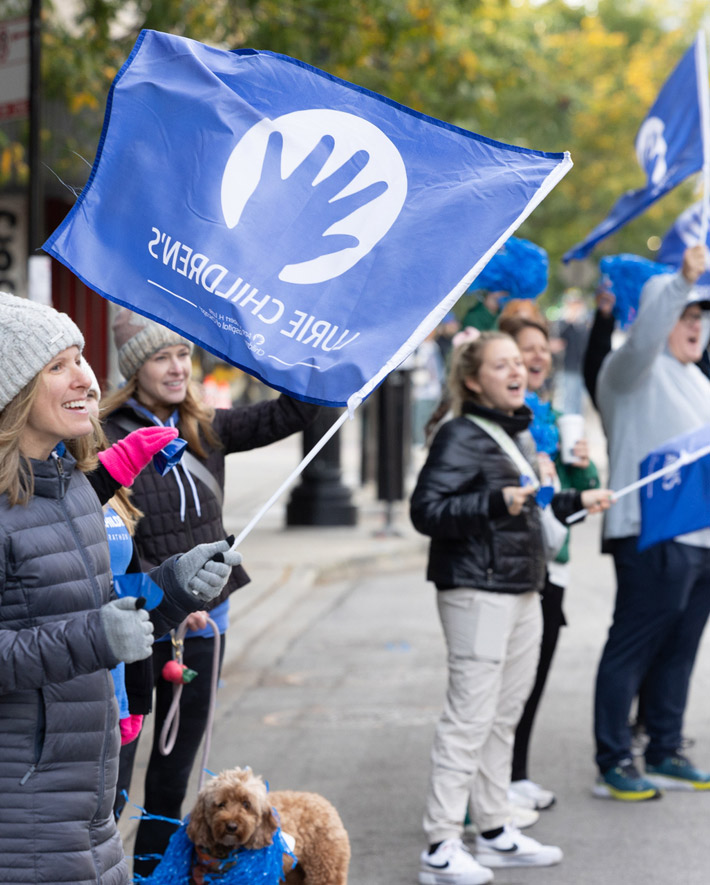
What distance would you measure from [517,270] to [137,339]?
8.29 feet

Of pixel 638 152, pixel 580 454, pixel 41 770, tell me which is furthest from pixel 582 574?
pixel 41 770

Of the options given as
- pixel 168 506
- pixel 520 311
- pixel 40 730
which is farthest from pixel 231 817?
pixel 520 311

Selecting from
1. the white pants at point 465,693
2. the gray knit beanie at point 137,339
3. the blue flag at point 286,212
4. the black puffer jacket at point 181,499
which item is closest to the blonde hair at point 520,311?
the white pants at point 465,693

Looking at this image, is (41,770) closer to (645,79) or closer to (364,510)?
(364,510)

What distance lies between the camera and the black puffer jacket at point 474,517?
4996 mm

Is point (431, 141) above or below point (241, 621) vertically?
above

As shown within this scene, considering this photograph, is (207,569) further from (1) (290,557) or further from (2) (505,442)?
(1) (290,557)

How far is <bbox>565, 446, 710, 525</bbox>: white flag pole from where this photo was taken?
5.52 metres

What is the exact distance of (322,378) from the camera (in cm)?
339

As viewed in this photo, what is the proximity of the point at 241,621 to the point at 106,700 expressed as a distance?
6483mm

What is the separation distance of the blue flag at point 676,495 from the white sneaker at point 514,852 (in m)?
1.45

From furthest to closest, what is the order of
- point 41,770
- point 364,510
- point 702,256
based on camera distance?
point 364,510
point 702,256
point 41,770

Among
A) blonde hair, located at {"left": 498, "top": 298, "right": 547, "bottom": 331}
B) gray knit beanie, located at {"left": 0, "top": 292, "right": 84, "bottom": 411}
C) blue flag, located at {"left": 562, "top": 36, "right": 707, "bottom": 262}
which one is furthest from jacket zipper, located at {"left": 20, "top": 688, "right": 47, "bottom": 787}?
blue flag, located at {"left": 562, "top": 36, "right": 707, "bottom": 262}

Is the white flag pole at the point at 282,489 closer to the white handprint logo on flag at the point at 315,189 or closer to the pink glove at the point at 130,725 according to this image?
the white handprint logo on flag at the point at 315,189
